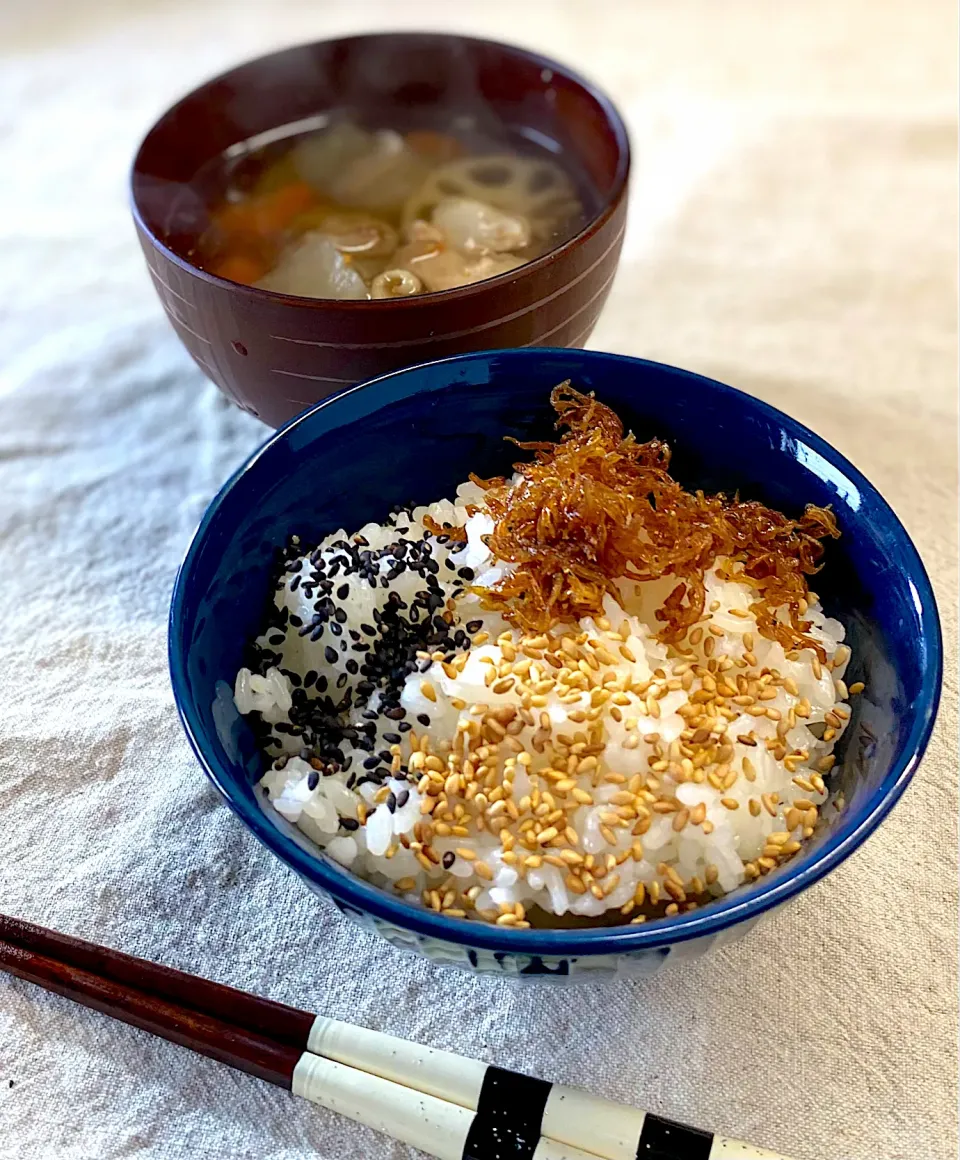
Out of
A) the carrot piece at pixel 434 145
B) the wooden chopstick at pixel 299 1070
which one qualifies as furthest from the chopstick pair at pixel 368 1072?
the carrot piece at pixel 434 145

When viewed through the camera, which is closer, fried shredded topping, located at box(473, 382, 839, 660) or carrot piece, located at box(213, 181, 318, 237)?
fried shredded topping, located at box(473, 382, 839, 660)

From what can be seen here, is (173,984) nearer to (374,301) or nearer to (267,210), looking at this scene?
(374,301)

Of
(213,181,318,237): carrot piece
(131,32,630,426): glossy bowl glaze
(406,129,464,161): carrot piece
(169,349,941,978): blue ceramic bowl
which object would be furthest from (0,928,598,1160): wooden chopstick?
(406,129,464,161): carrot piece

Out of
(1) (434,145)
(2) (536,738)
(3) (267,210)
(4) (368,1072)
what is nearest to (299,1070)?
(4) (368,1072)

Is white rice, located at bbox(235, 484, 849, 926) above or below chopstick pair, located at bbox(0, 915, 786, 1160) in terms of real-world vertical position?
above

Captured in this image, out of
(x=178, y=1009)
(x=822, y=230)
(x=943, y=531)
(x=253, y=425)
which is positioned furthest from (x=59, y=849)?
(x=822, y=230)

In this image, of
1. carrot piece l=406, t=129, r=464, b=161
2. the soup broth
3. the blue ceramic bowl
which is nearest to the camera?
the blue ceramic bowl

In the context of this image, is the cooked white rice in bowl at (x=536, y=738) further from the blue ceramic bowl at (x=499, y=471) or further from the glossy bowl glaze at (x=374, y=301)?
the glossy bowl glaze at (x=374, y=301)

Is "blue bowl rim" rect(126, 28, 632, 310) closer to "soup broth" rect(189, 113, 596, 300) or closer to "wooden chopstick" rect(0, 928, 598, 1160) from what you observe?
"soup broth" rect(189, 113, 596, 300)
